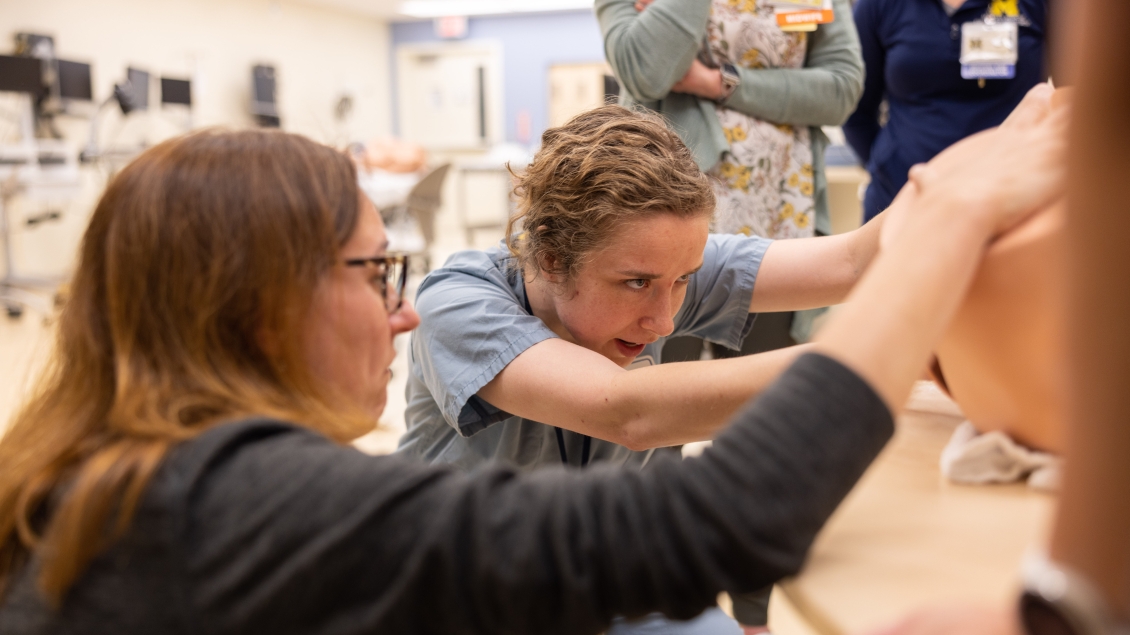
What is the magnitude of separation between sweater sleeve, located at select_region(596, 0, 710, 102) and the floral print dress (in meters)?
0.12

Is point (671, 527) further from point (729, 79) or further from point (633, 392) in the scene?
point (729, 79)

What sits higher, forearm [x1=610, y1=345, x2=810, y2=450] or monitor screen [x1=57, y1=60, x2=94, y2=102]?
monitor screen [x1=57, y1=60, x2=94, y2=102]

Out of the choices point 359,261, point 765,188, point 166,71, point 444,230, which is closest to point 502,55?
point 444,230

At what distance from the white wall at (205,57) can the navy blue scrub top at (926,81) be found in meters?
4.07

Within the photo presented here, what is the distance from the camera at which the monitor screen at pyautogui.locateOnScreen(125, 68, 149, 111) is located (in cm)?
638

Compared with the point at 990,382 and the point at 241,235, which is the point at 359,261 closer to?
the point at 241,235

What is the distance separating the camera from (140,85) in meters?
6.51

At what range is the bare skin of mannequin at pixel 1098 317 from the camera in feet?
0.93

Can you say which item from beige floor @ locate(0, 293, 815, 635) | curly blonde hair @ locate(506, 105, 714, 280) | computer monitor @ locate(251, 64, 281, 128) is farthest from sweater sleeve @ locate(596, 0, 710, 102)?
computer monitor @ locate(251, 64, 281, 128)

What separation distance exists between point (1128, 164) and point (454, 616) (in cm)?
40

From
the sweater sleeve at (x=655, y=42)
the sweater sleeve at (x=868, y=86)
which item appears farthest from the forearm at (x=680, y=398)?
the sweater sleeve at (x=868, y=86)

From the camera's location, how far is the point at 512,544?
0.49 meters

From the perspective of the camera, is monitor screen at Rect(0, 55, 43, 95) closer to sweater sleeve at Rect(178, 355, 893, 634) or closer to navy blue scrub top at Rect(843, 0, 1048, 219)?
navy blue scrub top at Rect(843, 0, 1048, 219)

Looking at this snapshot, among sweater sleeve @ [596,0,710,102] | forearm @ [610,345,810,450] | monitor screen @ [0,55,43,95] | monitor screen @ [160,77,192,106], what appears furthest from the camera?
monitor screen @ [160,77,192,106]
